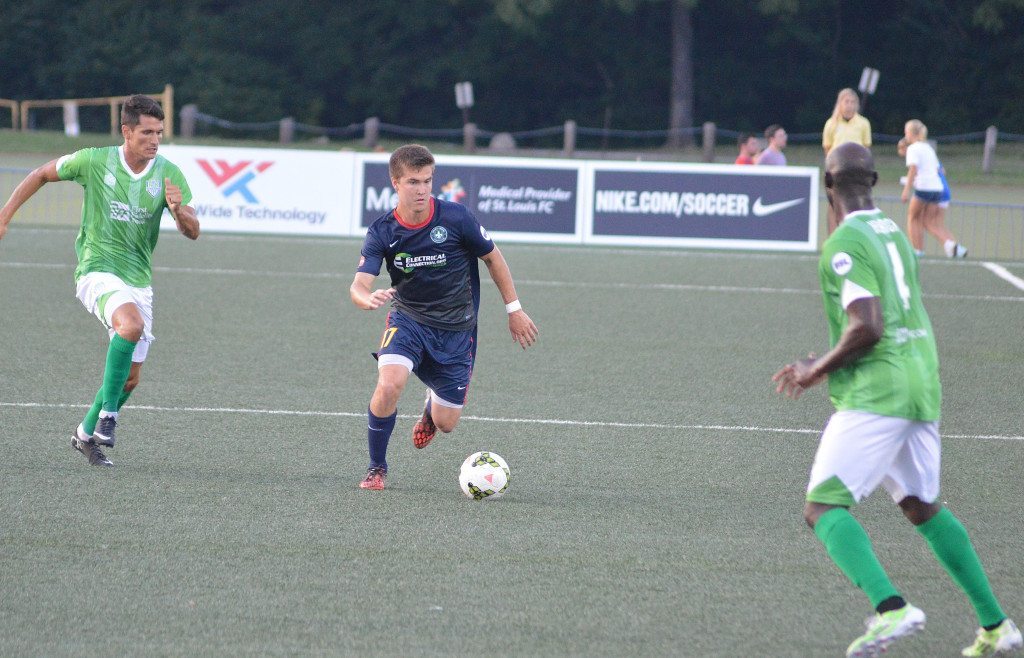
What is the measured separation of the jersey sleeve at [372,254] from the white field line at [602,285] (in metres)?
8.37

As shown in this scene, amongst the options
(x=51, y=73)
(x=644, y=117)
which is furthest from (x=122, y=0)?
(x=644, y=117)

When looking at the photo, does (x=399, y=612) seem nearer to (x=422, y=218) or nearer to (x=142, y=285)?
(x=422, y=218)

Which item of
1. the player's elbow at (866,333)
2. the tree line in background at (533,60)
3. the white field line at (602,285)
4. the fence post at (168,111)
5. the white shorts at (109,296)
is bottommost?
the white field line at (602,285)

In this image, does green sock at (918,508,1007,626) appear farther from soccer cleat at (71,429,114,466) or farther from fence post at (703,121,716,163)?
fence post at (703,121,716,163)

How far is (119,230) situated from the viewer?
739 centimetres

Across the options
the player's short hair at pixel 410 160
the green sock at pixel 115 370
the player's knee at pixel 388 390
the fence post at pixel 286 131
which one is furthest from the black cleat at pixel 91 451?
the fence post at pixel 286 131

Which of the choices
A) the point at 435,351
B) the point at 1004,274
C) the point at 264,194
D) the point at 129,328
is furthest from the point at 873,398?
the point at 264,194

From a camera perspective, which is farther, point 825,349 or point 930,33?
Answer: point 930,33

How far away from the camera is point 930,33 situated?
146ft

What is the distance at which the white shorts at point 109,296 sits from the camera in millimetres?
7289

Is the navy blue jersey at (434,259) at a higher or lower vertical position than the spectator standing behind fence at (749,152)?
lower

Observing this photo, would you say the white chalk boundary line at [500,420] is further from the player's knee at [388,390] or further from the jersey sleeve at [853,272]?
the jersey sleeve at [853,272]

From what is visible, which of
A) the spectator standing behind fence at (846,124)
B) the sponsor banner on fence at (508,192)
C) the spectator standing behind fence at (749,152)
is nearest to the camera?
the spectator standing behind fence at (846,124)

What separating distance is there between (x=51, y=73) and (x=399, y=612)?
136 ft
